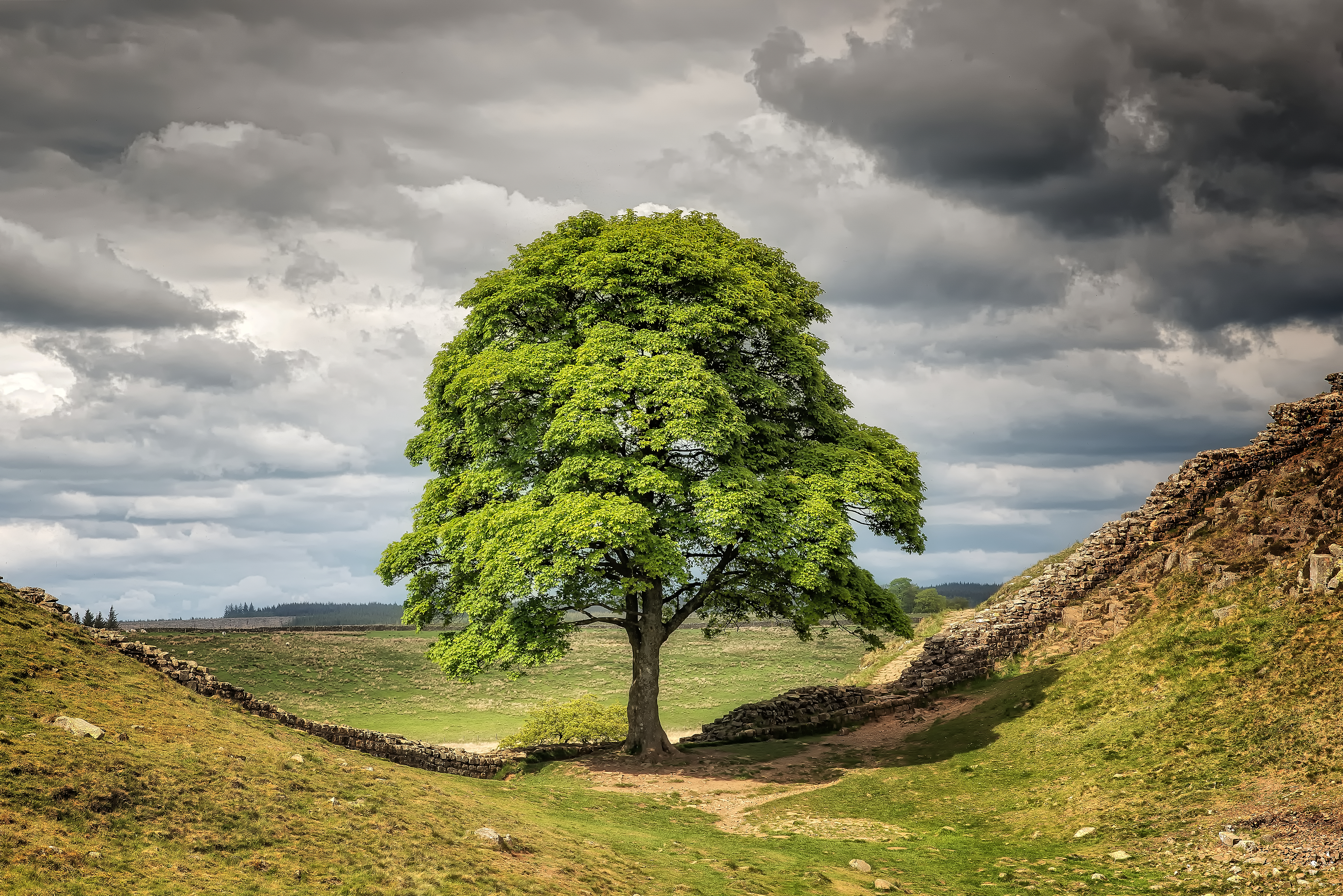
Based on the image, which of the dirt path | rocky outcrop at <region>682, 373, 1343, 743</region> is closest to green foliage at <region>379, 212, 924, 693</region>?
the dirt path

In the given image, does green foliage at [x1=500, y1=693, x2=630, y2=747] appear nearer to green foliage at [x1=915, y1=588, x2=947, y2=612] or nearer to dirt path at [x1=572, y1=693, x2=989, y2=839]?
dirt path at [x1=572, y1=693, x2=989, y2=839]

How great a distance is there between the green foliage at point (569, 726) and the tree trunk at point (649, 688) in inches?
259

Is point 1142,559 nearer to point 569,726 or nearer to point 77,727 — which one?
point 569,726

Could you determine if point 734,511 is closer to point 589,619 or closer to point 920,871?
point 589,619

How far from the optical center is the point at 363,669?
61.0 meters

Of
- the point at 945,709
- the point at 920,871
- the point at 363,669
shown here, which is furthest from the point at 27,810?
the point at 363,669

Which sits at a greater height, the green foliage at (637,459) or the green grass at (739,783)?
the green foliage at (637,459)

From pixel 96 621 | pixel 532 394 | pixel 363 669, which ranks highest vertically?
pixel 532 394

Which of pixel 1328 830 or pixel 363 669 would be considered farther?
pixel 363 669

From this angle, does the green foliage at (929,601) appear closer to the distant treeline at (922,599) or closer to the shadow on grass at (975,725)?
the distant treeline at (922,599)

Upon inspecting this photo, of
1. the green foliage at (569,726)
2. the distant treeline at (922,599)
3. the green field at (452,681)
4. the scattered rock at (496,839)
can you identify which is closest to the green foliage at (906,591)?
the distant treeline at (922,599)

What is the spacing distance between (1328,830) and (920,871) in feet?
23.5

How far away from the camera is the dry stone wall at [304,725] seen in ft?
68.6

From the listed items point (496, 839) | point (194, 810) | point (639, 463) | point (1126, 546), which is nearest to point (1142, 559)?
point (1126, 546)
